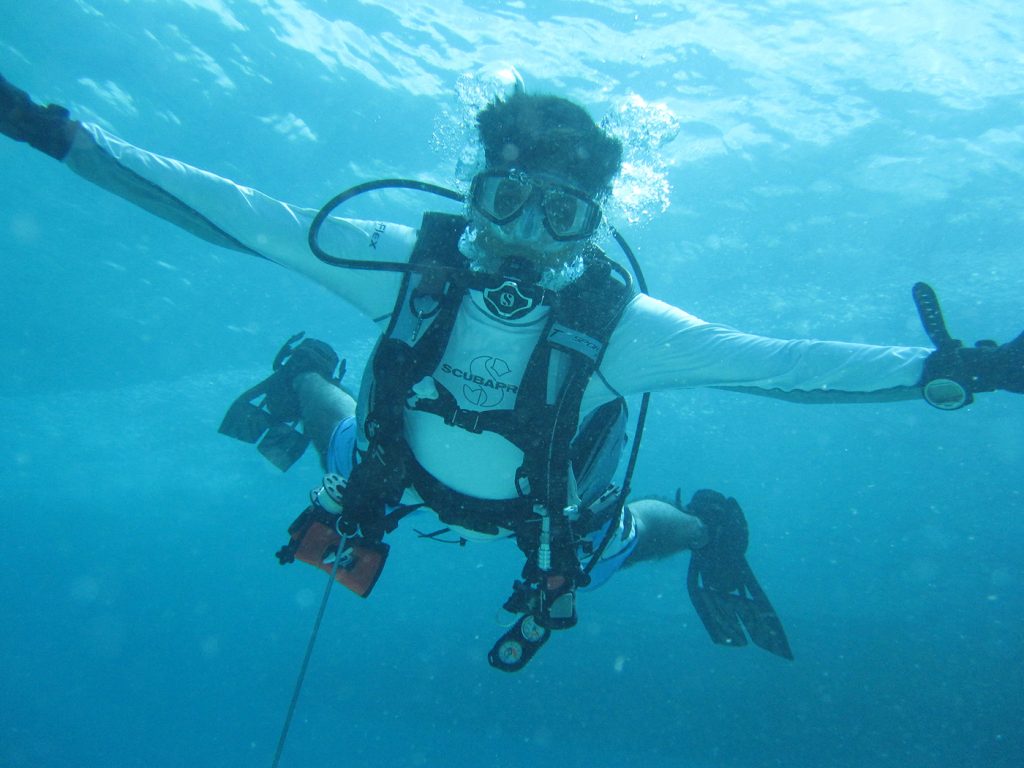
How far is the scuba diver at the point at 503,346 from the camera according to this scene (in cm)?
323

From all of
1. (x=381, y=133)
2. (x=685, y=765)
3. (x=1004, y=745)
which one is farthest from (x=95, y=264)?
(x=1004, y=745)

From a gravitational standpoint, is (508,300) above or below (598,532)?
above

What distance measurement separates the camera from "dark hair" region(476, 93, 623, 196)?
3.48 meters

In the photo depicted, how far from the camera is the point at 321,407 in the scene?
5.77 metres

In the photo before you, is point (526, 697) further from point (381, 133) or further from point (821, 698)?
point (381, 133)

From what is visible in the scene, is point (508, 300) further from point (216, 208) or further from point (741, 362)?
point (216, 208)

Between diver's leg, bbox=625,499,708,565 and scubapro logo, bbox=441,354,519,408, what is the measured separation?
2749 mm

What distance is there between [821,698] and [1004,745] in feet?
19.6

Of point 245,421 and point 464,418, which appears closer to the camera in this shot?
point 464,418

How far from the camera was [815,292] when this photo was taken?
20.5m

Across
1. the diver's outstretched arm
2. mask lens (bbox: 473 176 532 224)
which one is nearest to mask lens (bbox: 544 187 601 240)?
mask lens (bbox: 473 176 532 224)

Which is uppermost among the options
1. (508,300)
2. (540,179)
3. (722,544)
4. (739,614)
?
(540,179)

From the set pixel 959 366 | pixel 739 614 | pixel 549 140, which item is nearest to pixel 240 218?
pixel 549 140

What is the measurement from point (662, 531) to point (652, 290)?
16.7 m
